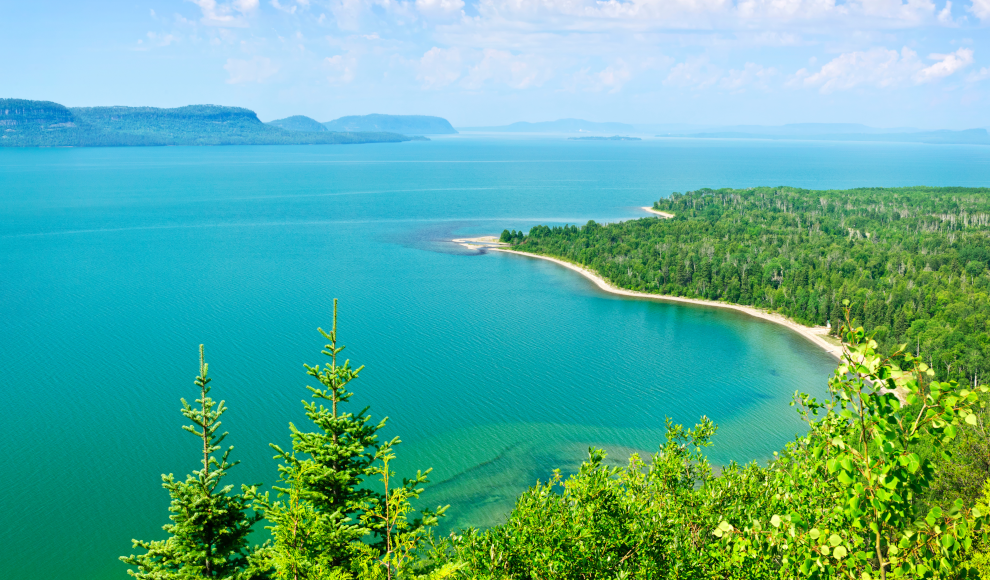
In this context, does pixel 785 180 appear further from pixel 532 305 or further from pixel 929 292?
pixel 532 305

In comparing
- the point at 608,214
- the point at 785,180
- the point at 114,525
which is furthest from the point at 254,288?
the point at 785,180

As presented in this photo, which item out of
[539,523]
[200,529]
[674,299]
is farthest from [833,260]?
[200,529]

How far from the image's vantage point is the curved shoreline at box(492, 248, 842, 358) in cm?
5266

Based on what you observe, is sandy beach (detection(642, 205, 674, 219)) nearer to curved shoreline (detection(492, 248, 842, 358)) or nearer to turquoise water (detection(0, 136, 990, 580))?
curved shoreline (detection(492, 248, 842, 358))

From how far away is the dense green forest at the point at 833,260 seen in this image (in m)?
51.6

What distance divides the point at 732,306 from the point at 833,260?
15605mm

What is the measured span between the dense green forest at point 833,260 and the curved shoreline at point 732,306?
1.00 meters

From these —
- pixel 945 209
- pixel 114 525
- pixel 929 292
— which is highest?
pixel 945 209

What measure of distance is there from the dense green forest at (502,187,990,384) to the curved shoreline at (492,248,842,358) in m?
1.00

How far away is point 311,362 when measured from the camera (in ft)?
139

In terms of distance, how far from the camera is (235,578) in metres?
11.2

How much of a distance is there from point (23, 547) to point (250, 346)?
71.2ft

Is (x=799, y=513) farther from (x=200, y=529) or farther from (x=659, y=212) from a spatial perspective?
(x=659, y=212)

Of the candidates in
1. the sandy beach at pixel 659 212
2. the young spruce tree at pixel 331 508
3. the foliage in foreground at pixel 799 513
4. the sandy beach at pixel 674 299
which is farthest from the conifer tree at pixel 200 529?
the sandy beach at pixel 659 212
